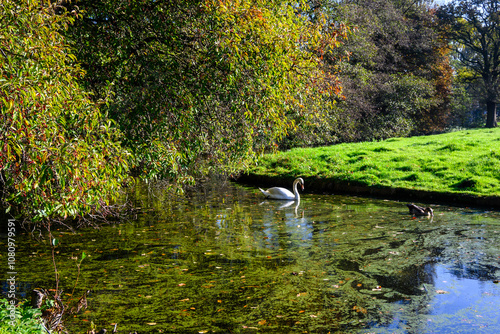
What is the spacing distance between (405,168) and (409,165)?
8.2 inches

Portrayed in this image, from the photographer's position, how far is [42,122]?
4684 millimetres

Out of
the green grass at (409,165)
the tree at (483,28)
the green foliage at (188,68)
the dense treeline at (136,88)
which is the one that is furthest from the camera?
the tree at (483,28)

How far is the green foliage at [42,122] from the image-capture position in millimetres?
4359

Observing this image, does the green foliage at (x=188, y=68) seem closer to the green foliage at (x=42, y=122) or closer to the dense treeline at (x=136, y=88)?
the dense treeline at (x=136, y=88)

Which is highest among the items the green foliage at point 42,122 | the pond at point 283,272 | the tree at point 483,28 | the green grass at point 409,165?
the tree at point 483,28

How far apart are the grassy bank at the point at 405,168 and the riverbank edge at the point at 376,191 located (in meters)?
0.03

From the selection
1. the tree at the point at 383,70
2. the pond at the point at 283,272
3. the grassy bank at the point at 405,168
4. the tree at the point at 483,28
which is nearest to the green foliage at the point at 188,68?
the pond at the point at 283,272

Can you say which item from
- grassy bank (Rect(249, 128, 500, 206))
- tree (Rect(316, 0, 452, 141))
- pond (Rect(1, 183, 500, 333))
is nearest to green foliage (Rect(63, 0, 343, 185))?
pond (Rect(1, 183, 500, 333))

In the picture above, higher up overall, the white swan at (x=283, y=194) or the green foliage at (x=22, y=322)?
the green foliage at (x=22, y=322)

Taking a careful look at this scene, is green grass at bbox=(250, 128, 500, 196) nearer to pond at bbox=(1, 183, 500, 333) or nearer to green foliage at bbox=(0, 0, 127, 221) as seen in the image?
pond at bbox=(1, 183, 500, 333)

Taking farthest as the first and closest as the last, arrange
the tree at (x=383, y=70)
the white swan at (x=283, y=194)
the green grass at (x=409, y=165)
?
the tree at (x=383, y=70) → the white swan at (x=283, y=194) → the green grass at (x=409, y=165)

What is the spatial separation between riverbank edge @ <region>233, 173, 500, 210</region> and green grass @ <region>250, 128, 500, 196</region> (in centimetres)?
16

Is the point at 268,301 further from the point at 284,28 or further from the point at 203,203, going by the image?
the point at 203,203

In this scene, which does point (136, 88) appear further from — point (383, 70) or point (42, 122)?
point (383, 70)
